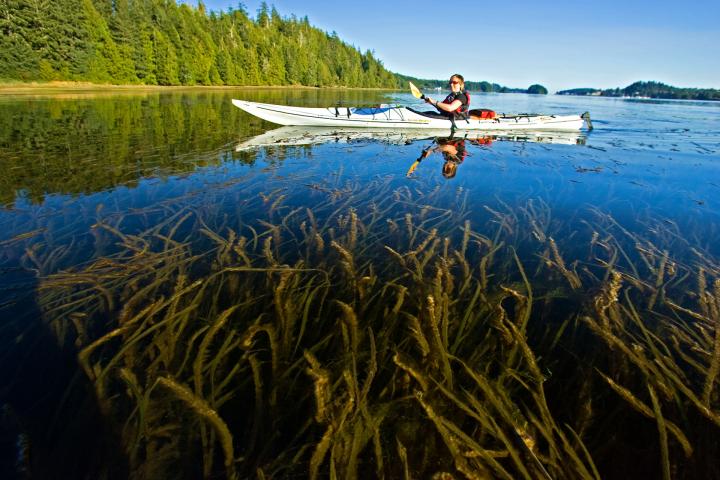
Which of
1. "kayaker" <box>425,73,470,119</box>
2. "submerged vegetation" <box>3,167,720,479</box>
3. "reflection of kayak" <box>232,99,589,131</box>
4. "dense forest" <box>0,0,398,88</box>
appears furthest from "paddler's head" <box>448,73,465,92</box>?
"dense forest" <box>0,0,398,88</box>

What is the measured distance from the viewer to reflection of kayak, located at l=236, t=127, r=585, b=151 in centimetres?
1159

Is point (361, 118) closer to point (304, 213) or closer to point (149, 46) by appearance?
point (304, 213)

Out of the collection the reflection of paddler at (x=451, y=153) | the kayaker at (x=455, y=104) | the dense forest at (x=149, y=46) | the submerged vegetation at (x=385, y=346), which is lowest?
the submerged vegetation at (x=385, y=346)

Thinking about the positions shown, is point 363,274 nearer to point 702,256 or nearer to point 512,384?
point 512,384

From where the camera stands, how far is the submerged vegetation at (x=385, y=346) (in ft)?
5.42

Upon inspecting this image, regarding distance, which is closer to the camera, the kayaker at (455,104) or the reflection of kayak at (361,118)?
the kayaker at (455,104)

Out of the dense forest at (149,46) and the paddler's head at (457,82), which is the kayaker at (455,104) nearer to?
the paddler's head at (457,82)

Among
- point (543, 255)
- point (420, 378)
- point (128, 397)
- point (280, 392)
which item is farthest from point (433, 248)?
point (128, 397)

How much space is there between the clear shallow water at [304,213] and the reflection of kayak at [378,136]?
1124 mm

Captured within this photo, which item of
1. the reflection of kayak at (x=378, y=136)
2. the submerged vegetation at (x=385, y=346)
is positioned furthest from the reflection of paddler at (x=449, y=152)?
the submerged vegetation at (x=385, y=346)

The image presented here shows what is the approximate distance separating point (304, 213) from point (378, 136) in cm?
939

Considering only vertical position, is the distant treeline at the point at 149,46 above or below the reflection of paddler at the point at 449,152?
above

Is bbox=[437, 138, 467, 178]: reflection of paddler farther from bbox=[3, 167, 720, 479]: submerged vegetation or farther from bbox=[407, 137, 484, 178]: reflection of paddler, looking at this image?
bbox=[3, 167, 720, 479]: submerged vegetation

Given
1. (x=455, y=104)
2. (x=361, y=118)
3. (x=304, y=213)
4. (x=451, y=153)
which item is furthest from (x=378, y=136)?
(x=304, y=213)
